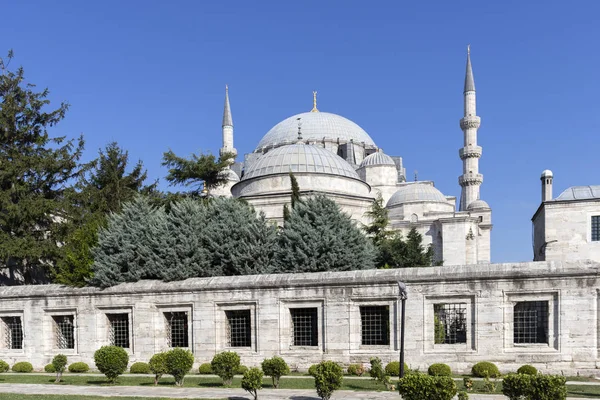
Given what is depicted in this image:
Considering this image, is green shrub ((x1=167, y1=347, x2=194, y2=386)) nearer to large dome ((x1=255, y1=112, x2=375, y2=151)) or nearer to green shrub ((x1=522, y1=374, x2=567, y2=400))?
green shrub ((x1=522, y1=374, x2=567, y2=400))

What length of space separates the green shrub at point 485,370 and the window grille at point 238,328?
7080 mm

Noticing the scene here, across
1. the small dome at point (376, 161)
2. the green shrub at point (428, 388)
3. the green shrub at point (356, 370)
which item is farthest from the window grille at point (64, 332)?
the small dome at point (376, 161)

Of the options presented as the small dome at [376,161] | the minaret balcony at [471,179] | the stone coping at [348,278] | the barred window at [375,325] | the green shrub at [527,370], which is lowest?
the green shrub at [527,370]

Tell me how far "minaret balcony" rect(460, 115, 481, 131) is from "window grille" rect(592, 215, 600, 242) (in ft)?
85.5

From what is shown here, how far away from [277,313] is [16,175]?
16.8 m

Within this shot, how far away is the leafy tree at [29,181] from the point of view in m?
25.8

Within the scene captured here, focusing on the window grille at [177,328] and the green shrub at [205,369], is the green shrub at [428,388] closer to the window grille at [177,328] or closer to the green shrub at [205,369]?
the green shrub at [205,369]

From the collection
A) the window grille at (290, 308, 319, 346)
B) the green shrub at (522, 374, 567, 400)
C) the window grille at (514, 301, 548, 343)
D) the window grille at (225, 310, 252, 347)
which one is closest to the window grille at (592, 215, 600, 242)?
the window grille at (514, 301, 548, 343)

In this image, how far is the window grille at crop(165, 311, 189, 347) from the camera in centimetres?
1850

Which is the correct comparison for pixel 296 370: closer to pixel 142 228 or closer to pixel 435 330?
pixel 435 330

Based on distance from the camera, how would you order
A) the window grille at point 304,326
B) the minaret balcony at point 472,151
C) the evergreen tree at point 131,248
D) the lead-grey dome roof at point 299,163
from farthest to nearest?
the minaret balcony at point 472,151, the lead-grey dome roof at point 299,163, the evergreen tree at point 131,248, the window grille at point 304,326

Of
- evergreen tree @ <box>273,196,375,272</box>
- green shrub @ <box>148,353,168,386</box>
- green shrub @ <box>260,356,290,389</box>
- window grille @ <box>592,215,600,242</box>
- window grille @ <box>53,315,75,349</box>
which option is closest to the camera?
green shrub @ <box>260,356,290,389</box>

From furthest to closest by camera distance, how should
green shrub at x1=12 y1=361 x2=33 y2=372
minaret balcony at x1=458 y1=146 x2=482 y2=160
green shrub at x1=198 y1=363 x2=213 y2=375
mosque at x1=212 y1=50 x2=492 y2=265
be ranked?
1. minaret balcony at x1=458 y1=146 x2=482 y2=160
2. mosque at x1=212 y1=50 x2=492 y2=265
3. green shrub at x1=12 y1=361 x2=33 y2=372
4. green shrub at x1=198 y1=363 x2=213 y2=375

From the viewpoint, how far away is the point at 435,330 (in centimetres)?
1644
